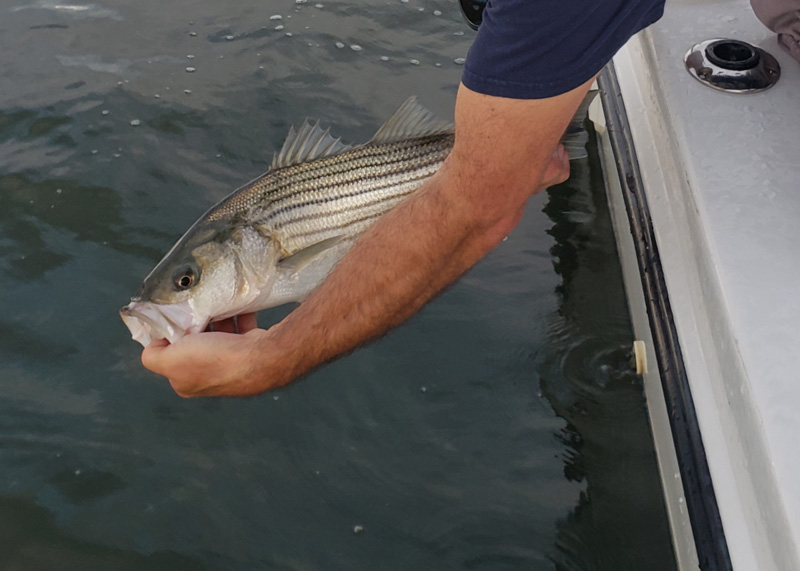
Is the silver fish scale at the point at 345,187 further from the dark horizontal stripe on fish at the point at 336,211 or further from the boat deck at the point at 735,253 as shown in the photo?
the boat deck at the point at 735,253

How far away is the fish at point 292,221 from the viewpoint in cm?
238

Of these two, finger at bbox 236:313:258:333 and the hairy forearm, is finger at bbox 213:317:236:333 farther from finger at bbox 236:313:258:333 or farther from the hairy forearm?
the hairy forearm

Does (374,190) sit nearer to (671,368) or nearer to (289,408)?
(289,408)

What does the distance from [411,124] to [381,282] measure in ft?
2.53

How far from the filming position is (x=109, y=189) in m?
3.98

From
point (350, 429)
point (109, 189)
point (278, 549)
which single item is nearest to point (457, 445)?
point (350, 429)

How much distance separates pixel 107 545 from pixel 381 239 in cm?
147

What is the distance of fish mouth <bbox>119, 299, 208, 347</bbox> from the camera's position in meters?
2.25

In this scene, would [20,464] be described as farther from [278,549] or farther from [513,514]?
[513,514]

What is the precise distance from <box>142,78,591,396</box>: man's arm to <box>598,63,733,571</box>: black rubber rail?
417 millimetres

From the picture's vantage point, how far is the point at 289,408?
303 cm

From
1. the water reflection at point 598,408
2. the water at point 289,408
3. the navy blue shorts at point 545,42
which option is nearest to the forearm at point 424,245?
the navy blue shorts at point 545,42

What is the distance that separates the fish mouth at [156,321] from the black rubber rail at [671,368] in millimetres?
1402

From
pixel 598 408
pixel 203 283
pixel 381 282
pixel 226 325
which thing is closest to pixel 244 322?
pixel 226 325
